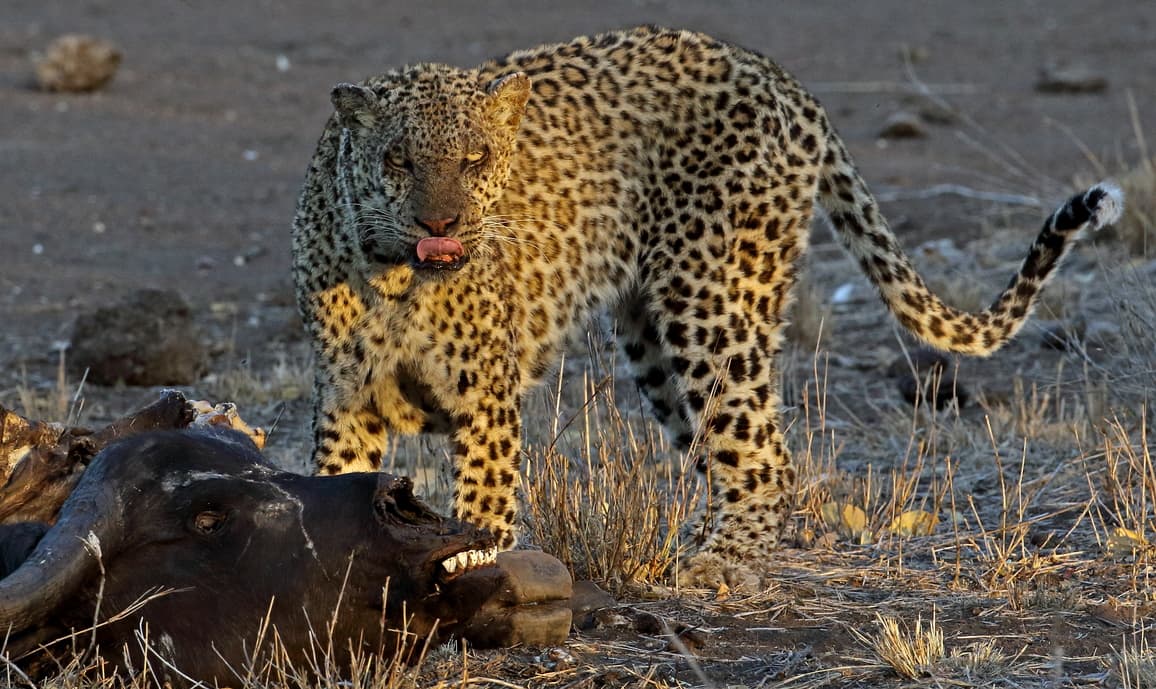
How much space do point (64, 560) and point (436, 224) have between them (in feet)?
5.90

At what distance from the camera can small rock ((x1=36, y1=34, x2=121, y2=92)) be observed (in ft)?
60.1

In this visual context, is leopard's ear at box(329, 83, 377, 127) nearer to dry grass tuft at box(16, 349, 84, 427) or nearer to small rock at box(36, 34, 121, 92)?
dry grass tuft at box(16, 349, 84, 427)

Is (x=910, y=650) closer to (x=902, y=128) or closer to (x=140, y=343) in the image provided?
(x=140, y=343)

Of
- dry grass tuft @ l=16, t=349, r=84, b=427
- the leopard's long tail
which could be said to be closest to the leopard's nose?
the leopard's long tail

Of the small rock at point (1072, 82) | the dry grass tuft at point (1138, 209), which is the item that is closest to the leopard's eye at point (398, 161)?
the dry grass tuft at point (1138, 209)

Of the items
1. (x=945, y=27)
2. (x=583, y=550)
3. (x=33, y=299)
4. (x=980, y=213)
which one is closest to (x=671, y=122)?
(x=583, y=550)

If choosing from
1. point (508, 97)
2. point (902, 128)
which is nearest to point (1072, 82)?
point (902, 128)

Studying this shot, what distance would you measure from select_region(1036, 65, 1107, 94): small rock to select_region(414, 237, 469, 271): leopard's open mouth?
1622 centimetres

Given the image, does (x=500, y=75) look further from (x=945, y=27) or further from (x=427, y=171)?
(x=945, y=27)

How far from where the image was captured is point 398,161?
5.54 m

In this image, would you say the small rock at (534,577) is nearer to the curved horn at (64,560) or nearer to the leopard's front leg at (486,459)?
the leopard's front leg at (486,459)

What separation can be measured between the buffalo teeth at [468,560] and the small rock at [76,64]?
15117 millimetres

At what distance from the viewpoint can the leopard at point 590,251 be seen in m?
5.69

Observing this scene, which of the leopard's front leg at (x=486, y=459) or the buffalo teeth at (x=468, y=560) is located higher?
the buffalo teeth at (x=468, y=560)
